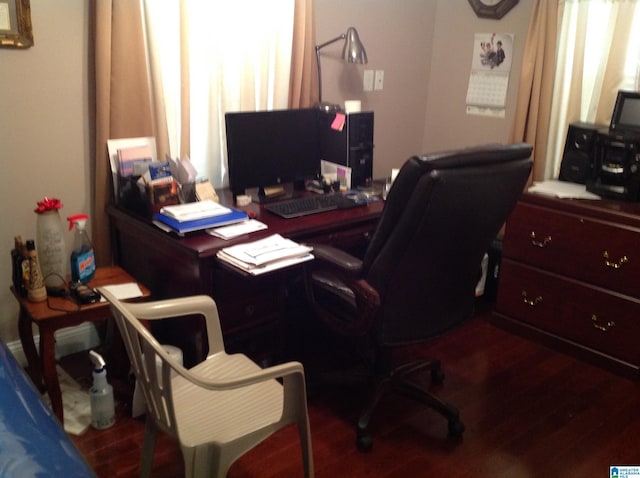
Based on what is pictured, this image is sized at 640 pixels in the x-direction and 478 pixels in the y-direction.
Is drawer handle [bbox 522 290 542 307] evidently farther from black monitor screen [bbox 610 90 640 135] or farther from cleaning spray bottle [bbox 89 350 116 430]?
cleaning spray bottle [bbox 89 350 116 430]

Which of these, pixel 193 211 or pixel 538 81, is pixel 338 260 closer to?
pixel 193 211

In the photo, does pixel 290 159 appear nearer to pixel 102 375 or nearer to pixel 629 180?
pixel 102 375

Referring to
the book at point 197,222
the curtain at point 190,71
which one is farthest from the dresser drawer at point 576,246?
the book at point 197,222

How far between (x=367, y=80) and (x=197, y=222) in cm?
161

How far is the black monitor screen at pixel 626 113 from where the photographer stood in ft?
8.55

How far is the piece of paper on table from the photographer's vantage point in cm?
206

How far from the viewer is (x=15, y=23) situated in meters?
2.05

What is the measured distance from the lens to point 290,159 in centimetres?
258

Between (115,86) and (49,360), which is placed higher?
(115,86)

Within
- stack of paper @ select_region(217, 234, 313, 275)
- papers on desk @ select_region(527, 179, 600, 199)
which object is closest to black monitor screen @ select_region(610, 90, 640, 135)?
papers on desk @ select_region(527, 179, 600, 199)

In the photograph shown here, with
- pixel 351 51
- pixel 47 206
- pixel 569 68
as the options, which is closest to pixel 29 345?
pixel 47 206

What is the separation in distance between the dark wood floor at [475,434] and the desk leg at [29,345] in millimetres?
349

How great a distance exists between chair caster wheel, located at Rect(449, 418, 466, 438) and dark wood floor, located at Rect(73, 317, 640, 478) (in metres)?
0.03

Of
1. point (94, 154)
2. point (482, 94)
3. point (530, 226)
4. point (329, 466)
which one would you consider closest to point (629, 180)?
point (530, 226)
